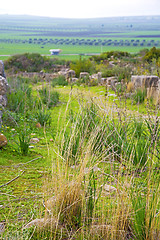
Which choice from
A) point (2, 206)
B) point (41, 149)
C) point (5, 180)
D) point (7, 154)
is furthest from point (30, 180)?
point (41, 149)

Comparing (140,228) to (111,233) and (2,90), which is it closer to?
(111,233)

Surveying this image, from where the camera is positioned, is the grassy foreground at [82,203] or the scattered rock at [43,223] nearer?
the grassy foreground at [82,203]

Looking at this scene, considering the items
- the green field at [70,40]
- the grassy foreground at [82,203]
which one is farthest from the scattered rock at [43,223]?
the green field at [70,40]

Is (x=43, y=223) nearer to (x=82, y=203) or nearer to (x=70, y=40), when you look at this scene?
(x=82, y=203)

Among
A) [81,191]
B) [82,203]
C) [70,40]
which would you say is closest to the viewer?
[82,203]

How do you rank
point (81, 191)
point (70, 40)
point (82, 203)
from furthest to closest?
point (70, 40) < point (81, 191) < point (82, 203)

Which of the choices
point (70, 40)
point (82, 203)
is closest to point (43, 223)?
point (82, 203)

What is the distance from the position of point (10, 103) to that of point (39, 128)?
4.28 feet

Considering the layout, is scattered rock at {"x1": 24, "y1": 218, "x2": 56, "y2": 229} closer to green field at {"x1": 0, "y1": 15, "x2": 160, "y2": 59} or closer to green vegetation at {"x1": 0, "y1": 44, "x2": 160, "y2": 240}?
green vegetation at {"x1": 0, "y1": 44, "x2": 160, "y2": 240}

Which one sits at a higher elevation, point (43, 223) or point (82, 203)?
point (82, 203)

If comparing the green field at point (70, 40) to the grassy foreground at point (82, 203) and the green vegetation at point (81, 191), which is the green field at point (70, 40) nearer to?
the green vegetation at point (81, 191)

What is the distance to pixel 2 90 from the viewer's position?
6.56 m

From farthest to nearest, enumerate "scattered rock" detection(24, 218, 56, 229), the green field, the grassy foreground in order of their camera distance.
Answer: the green field → "scattered rock" detection(24, 218, 56, 229) → the grassy foreground

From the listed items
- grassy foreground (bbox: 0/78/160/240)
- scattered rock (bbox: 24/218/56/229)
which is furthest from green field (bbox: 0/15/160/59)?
scattered rock (bbox: 24/218/56/229)
